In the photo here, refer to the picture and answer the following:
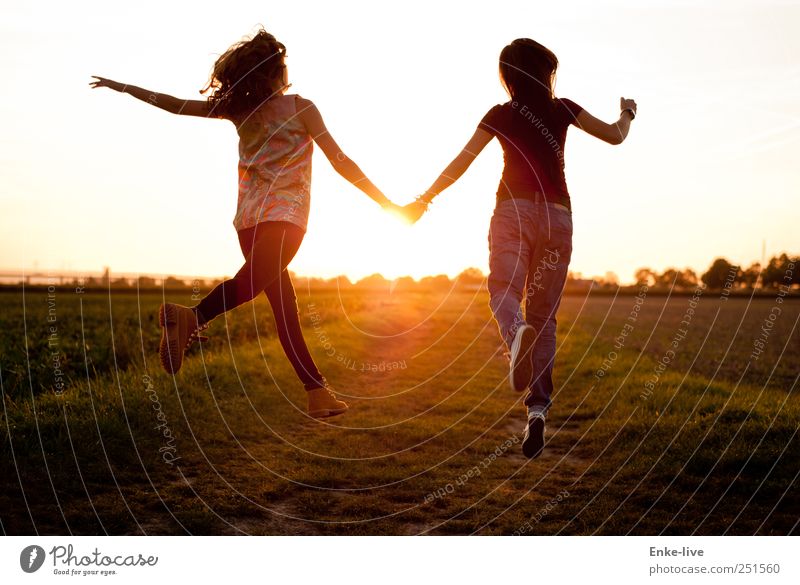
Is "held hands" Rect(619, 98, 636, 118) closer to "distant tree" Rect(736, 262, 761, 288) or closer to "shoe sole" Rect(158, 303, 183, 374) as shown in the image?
"shoe sole" Rect(158, 303, 183, 374)

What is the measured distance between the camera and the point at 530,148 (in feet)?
21.7

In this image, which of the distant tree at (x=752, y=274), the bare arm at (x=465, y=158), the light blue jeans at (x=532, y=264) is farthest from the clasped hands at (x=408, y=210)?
the distant tree at (x=752, y=274)

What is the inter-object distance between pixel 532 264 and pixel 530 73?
5.24 feet

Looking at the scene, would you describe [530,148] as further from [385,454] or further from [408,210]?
[385,454]

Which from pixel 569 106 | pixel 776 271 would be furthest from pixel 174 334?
pixel 776 271

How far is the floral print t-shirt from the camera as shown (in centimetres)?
646

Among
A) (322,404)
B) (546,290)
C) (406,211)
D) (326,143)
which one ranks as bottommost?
(322,404)

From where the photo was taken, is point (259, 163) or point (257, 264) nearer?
point (257, 264)

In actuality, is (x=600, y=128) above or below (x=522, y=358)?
above

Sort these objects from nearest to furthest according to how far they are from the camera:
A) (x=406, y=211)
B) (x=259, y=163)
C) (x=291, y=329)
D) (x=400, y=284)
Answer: (x=259, y=163) → (x=291, y=329) → (x=406, y=211) → (x=400, y=284)

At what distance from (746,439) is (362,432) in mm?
4965

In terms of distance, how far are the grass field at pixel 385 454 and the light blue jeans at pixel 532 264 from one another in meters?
1.74

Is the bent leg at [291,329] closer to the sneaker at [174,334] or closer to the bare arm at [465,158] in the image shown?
the sneaker at [174,334]

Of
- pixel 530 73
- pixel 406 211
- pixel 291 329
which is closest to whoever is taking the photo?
pixel 530 73
